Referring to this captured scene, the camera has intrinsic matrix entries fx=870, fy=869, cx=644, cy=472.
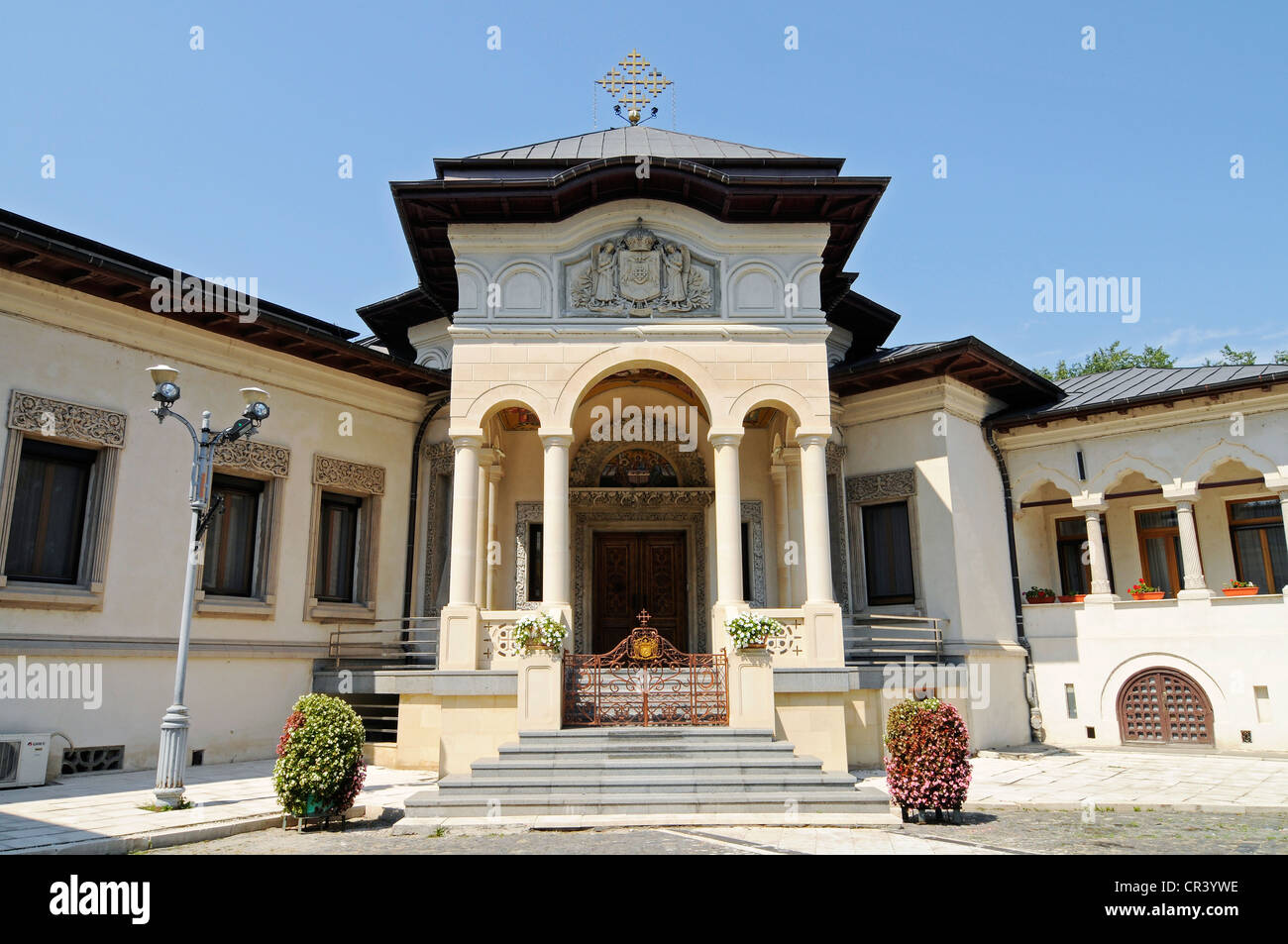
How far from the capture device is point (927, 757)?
8391 millimetres

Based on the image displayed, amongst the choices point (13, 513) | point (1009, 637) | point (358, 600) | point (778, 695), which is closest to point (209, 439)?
point (13, 513)

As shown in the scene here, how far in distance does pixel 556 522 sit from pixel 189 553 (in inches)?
175

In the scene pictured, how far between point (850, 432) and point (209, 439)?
10.6 metres

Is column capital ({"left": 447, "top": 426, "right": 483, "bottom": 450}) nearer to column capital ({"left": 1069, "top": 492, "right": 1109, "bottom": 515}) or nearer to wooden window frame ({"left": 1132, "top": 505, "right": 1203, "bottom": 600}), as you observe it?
column capital ({"left": 1069, "top": 492, "right": 1109, "bottom": 515})

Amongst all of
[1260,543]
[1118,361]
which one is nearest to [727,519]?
[1260,543]

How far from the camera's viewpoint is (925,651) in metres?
13.5

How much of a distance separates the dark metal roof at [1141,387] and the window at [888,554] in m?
2.68

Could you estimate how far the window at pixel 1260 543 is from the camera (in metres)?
14.6

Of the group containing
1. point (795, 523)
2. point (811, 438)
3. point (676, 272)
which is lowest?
point (795, 523)

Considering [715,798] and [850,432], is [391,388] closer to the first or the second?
[850,432]

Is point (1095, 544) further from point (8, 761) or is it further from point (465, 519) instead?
point (8, 761)

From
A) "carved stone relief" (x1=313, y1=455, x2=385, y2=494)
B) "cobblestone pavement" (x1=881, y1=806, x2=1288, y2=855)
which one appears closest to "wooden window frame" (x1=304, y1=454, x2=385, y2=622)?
"carved stone relief" (x1=313, y1=455, x2=385, y2=494)

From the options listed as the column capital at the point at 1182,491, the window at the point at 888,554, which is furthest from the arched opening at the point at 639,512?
the column capital at the point at 1182,491

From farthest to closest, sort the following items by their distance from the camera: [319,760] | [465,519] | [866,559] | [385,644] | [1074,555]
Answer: [1074,555] → [866,559] → [385,644] → [465,519] → [319,760]
